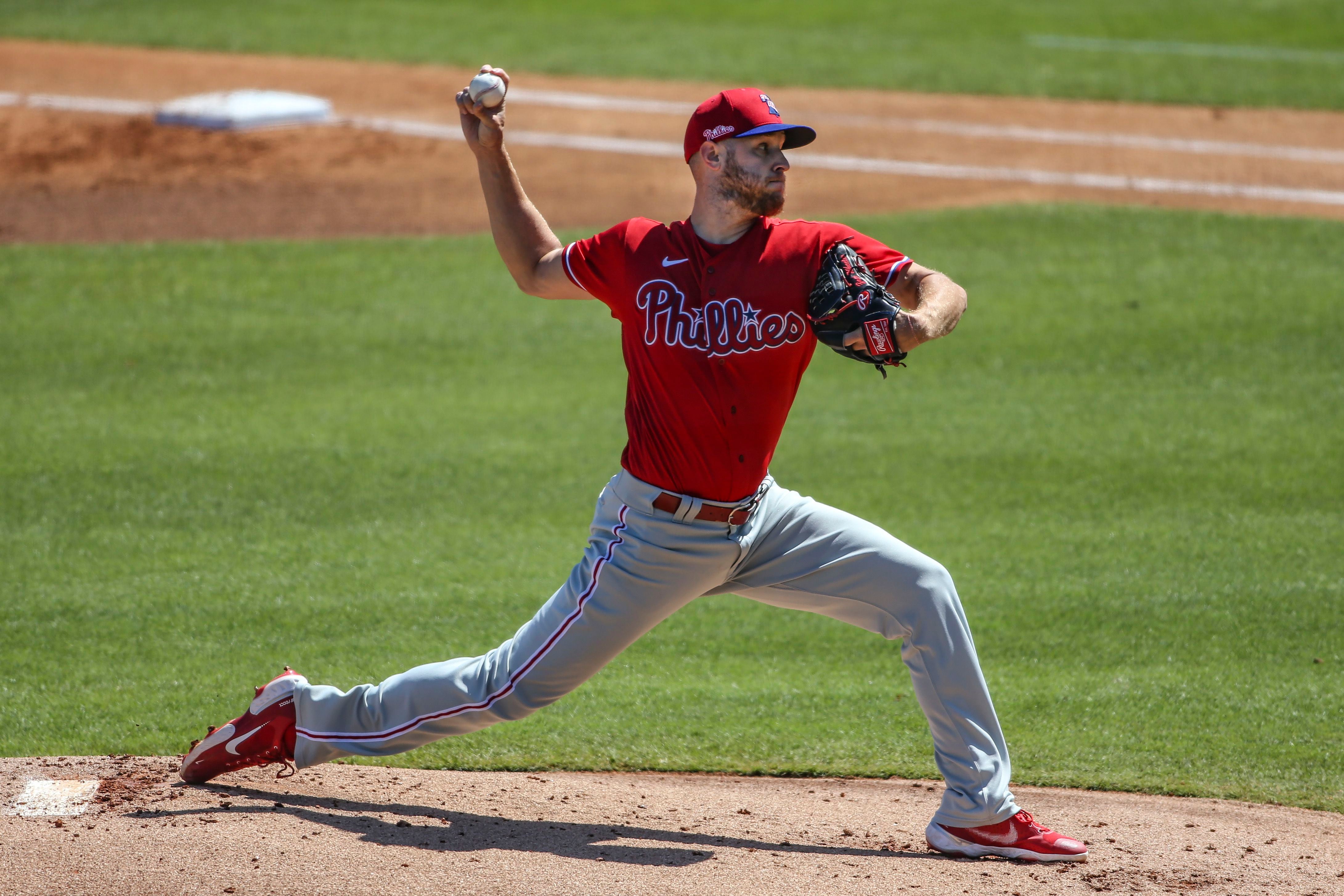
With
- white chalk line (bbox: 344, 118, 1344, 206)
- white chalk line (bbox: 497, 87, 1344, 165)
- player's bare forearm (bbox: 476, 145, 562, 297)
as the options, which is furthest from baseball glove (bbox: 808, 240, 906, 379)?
white chalk line (bbox: 497, 87, 1344, 165)

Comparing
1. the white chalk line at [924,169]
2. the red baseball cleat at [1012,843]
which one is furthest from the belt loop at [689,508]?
the white chalk line at [924,169]

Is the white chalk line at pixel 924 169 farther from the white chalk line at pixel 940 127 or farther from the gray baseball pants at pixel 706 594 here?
the gray baseball pants at pixel 706 594

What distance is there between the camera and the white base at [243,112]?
13.3m

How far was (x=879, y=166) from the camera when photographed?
12680mm

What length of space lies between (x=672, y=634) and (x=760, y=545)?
2039mm

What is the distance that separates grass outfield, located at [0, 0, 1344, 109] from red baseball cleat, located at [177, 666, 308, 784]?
40.3 feet

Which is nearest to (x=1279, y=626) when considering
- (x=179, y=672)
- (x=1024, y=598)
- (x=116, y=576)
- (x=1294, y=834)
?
(x=1024, y=598)

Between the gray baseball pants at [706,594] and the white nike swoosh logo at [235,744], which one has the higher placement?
the gray baseball pants at [706,594]

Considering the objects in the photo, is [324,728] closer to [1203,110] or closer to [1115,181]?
[1115,181]

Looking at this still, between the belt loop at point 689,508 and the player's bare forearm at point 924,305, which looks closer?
the player's bare forearm at point 924,305

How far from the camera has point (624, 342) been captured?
3.82m

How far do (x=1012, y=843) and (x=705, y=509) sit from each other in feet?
4.05

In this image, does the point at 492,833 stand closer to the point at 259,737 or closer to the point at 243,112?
the point at 259,737

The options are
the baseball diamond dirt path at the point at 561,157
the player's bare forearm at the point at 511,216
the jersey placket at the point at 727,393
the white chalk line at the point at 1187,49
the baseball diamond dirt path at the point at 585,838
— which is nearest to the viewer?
the baseball diamond dirt path at the point at 585,838
